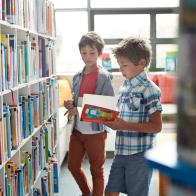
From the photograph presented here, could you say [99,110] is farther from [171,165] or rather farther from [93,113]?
[171,165]

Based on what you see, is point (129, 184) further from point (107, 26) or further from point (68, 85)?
point (107, 26)

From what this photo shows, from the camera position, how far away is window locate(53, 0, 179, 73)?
19.3ft

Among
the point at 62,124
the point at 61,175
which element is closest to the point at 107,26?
the point at 62,124

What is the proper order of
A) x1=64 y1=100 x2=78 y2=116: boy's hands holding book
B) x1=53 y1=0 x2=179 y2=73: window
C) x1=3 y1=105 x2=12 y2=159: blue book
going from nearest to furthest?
x1=3 y1=105 x2=12 y2=159: blue book < x1=64 y1=100 x2=78 y2=116: boy's hands holding book < x1=53 y1=0 x2=179 y2=73: window

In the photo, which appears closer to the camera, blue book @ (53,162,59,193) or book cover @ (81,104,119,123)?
book cover @ (81,104,119,123)

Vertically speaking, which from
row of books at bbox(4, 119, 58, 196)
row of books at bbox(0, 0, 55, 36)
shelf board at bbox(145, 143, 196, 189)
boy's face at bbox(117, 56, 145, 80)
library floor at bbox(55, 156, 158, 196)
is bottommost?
library floor at bbox(55, 156, 158, 196)

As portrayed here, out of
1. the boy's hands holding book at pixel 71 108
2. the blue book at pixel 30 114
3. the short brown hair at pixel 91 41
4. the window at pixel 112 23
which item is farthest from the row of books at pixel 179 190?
the window at pixel 112 23

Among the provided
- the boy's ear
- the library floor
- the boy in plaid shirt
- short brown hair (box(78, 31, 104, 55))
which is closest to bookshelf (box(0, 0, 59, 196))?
the library floor

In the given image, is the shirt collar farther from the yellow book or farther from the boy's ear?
the yellow book

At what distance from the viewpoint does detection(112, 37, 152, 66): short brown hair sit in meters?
2.10

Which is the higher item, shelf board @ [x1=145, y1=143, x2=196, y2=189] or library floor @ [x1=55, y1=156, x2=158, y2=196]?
shelf board @ [x1=145, y1=143, x2=196, y2=189]

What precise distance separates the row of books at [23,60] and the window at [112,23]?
7.53ft

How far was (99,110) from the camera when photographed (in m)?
2.18

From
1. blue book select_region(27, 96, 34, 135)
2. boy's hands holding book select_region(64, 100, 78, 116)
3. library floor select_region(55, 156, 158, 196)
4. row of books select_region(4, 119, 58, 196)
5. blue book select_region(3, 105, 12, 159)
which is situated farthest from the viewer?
library floor select_region(55, 156, 158, 196)
